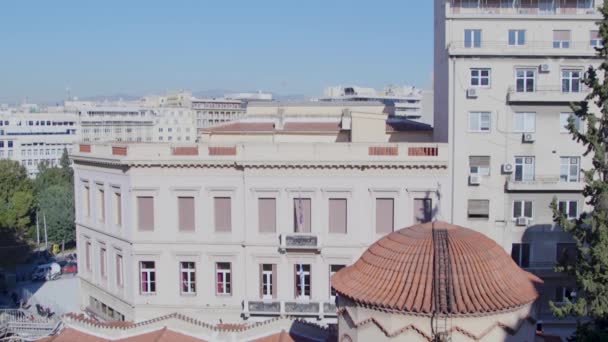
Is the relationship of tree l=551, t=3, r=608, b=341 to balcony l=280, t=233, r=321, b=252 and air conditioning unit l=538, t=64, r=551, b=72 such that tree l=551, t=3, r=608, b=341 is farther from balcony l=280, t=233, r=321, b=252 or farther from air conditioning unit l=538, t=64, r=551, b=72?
balcony l=280, t=233, r=321, b=252

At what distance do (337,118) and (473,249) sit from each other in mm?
23003

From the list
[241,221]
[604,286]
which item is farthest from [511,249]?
[241,221]

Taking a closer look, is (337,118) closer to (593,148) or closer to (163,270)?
(163,270)

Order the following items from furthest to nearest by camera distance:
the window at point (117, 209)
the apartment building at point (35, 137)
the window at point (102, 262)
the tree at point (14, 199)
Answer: the apartment building at point (35, 137), the tree at point (14, 199), the window at point (102, 262), the window at point (117, 209)

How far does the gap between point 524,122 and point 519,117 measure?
0.38 m

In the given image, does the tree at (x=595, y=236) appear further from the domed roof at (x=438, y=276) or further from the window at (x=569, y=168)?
the window at (x=569, y=168)

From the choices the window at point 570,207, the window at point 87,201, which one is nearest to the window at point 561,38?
the window at point 570,207

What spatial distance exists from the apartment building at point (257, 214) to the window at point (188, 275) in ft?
0.18

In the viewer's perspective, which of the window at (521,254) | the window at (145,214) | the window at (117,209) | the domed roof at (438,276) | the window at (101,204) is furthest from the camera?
the window at (101,204)

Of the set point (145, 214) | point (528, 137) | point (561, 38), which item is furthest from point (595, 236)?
point (145, 214)

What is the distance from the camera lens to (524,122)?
3391 centimetres

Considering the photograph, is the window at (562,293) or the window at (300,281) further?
the window at (562,293)

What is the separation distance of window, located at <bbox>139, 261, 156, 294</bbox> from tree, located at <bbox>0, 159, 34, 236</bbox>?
129 ft

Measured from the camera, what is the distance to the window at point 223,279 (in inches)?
1340
